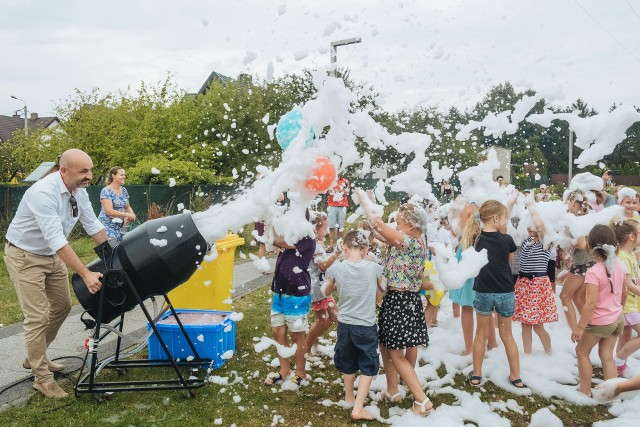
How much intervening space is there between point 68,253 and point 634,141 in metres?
46.5

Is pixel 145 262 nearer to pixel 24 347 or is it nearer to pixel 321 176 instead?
pixel 321 176

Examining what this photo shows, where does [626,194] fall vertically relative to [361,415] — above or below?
above

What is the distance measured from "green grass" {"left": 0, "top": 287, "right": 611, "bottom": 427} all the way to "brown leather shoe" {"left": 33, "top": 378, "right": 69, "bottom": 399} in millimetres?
65

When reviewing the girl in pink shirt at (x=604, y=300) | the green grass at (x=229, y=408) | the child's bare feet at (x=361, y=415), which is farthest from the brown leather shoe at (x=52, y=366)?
the girl in pink shirt at (x=604, y=300)

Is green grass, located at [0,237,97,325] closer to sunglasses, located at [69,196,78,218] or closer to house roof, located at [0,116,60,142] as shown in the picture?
sunglasses, located at [69,196,78,218]

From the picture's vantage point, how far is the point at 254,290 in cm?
802

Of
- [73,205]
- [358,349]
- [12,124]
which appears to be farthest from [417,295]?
[12,124]

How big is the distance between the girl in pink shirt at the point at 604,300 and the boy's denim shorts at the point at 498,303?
22.2 inches

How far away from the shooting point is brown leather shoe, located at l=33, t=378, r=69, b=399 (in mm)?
4102

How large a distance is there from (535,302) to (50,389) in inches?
179

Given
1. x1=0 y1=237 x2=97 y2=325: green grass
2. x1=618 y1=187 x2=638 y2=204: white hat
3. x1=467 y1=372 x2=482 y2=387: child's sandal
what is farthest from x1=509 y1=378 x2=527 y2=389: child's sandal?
x1=0 y1=237 x2=97 y2=325: green grass

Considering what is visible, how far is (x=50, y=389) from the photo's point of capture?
4125 mm

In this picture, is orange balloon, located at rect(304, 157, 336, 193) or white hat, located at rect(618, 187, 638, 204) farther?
white hat, located at rect(618, 187, 638, 204)

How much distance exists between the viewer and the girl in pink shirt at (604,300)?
4207mm
